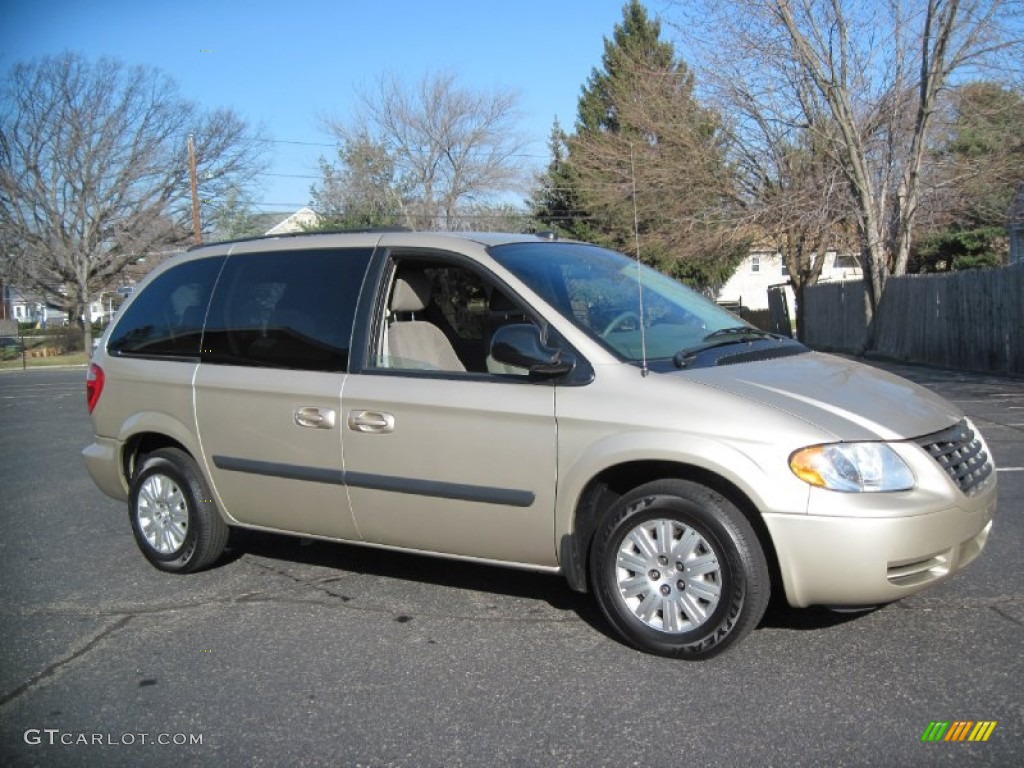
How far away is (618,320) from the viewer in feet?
15.5

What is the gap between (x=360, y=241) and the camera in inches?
203

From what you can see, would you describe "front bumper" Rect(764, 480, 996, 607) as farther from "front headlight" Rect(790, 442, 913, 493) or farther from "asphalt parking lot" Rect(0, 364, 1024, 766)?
"asphalt parking lot" Rect(0, 364, 1024, 766)

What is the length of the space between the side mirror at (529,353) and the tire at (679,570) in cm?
64

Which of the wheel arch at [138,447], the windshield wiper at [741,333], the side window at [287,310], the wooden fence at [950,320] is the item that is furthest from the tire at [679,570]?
the wooden fence at [950,320]

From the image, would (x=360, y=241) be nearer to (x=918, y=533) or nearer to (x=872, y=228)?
(x=918, y=533)

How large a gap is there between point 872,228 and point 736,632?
70.5 feet

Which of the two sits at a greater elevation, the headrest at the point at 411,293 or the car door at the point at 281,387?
the headrest at the point at 411,293

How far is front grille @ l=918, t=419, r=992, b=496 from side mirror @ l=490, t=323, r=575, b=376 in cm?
151

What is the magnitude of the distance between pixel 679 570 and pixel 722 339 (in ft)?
4.35

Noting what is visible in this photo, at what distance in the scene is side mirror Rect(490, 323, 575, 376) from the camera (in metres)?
4.28

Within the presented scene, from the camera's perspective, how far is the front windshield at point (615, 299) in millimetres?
4570

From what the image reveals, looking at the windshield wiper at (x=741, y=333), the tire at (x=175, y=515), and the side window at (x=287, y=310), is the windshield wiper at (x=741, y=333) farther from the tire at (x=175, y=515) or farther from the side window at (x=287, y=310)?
the tire at (x=175, y=515)

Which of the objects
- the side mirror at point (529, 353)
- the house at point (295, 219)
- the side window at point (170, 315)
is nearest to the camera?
the side mirror at point (529, 353)

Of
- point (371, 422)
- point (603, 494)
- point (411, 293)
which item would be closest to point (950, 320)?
point (411, 293)
